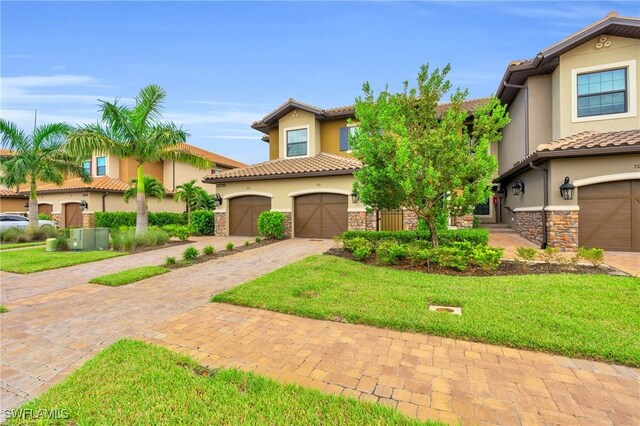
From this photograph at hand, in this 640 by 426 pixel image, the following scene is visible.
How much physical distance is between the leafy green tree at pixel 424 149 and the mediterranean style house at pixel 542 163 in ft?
13.5

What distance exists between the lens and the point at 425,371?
3182 mm

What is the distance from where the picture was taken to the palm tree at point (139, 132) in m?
12.7

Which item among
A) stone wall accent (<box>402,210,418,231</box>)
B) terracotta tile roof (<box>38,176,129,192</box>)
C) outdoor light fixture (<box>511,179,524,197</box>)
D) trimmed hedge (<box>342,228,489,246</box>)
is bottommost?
trimmed hedge (<box>342,228,489,246</box>)

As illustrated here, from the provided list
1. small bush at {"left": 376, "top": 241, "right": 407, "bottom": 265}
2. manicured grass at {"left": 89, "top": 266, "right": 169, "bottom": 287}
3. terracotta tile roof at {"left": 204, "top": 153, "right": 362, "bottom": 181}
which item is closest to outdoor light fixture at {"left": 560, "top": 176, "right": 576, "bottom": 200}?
small bush at {"left": 376, "top": 241, "right": 407, "bottom": 265}

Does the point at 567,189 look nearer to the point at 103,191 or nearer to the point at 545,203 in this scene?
the point at 545,203

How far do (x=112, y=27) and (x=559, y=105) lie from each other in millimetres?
17385

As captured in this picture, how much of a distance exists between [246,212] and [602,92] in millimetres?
17228

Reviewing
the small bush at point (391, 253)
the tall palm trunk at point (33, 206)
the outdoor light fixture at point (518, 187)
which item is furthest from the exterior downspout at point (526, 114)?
the tall palm trunk at point (33, 206)

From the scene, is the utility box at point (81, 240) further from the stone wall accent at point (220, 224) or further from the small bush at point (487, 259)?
the small bush at point (487, 259)

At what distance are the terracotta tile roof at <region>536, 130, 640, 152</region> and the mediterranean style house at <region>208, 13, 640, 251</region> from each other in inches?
1.1

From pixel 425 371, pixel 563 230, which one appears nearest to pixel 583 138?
pixel 563 230

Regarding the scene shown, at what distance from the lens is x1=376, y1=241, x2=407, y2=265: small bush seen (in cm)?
807

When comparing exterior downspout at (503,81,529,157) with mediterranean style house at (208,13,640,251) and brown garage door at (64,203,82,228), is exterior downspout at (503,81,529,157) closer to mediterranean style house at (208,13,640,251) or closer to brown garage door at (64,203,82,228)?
mediterranean style house at (208,13,640,251)

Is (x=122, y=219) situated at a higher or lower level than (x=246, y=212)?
lower
